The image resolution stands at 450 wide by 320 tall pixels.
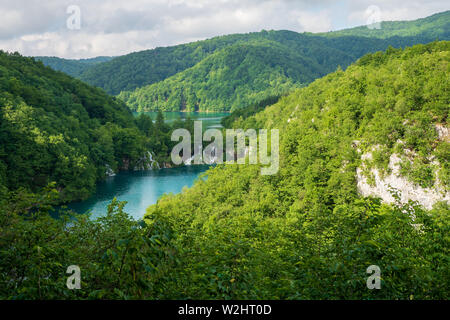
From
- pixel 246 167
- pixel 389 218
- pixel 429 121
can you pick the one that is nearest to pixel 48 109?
pixel 246 167

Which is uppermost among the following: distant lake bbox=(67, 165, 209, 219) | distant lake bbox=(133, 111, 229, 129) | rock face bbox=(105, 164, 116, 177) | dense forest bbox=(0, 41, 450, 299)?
distant lake bbox=(133, 111, 229, 129)

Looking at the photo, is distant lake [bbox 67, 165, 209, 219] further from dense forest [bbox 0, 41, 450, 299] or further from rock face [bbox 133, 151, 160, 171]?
dense forest [bbox 0, 41, 450, 299]

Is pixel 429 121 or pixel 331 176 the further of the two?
pixel 331 176

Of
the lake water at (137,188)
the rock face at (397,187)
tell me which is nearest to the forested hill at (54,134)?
the lake water at (137,188)

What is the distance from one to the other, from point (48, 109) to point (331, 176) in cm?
5475

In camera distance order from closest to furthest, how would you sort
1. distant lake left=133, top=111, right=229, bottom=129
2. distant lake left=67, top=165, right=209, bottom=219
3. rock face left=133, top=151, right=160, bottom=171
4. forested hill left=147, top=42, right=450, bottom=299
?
forested hill left=147, top=42, right=450, bottom=299 < distant lake left=67, top=165, right=209, bottom=219 < rock face left=133, top=151, right=160, bottom=171 < distant lake left=133, top=111, right=229, bottom=129

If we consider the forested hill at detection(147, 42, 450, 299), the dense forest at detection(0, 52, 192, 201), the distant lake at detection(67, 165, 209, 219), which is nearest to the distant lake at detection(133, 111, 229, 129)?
the dense forest at detection(0, 52, 192, 201)

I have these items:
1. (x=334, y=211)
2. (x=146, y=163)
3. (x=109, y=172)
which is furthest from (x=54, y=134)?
(x=334, y=211)

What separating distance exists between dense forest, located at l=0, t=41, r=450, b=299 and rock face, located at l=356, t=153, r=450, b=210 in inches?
20.8

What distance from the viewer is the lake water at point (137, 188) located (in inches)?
1699

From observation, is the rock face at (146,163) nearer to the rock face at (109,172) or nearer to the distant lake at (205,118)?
the rock face at (109,172)

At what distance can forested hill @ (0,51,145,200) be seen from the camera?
47.1 m
